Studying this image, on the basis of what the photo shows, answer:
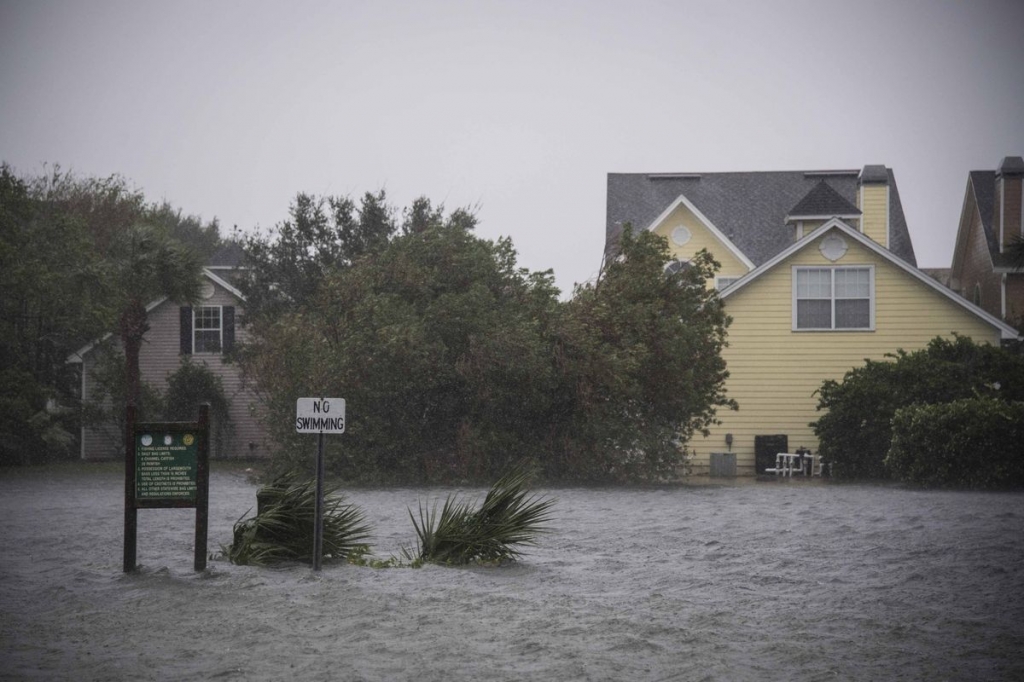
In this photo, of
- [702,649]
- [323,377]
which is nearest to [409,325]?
[323,377]

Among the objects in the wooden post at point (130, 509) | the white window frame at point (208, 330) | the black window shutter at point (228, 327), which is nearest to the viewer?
the wooden post at point (130, 509)

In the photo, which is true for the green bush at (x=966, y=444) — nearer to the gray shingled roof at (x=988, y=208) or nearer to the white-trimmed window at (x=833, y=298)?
the white-trimmed window at (x=833, y=298)

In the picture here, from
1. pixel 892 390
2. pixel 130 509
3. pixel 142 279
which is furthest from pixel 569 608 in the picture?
pixel 142 279

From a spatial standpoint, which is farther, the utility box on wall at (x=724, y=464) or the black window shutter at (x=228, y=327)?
the black window shutter at (x=228, y=327)

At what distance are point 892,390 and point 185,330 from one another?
22.2m

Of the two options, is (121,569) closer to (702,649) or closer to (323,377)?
(702,649)

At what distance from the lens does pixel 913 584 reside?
395 inches

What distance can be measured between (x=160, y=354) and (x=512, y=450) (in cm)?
1739

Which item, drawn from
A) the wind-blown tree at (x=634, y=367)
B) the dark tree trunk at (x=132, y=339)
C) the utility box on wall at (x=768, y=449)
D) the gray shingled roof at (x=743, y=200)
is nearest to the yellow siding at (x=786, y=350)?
the utility box on wall at (x=768, y=449)

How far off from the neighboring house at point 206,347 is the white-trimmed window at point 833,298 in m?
17.3

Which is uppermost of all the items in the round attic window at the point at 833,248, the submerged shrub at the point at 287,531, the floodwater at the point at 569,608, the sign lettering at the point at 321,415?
the round attic window at the point at 833,248

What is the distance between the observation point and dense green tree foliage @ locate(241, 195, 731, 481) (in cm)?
2342

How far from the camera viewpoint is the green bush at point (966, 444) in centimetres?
2112

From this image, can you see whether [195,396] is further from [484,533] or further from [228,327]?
[484,533]
